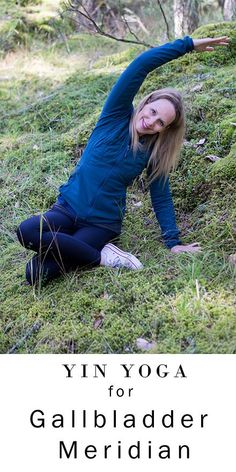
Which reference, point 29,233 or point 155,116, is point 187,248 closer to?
point 155,116

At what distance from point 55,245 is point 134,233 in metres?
0.76

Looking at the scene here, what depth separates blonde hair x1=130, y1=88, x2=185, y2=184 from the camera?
10.2ft

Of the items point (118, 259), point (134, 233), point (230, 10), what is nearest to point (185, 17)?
point (230, 10)

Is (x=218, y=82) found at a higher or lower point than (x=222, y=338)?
higher

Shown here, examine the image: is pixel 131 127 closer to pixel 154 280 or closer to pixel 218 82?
pixel 154 280

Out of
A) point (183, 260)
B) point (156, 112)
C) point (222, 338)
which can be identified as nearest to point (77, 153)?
point (156, 112)

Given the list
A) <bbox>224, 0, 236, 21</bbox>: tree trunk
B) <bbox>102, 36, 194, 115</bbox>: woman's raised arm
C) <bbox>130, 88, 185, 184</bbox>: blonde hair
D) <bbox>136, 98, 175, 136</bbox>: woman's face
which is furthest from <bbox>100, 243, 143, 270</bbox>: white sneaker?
<bbox>224, 0, 236, 21</bbox>: tree trunk

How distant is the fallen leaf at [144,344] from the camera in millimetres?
2423

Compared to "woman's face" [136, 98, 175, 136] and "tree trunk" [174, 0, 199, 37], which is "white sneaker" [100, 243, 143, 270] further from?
"tree trunk" [174, 0, 199, 37]

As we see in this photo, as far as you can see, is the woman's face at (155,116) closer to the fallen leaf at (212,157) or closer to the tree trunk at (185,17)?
the fallen leaf at (212,157)

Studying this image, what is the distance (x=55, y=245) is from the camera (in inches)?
114

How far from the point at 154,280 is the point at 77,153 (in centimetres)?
195

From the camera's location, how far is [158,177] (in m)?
3.23

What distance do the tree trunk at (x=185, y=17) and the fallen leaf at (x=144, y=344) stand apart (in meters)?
4.68
